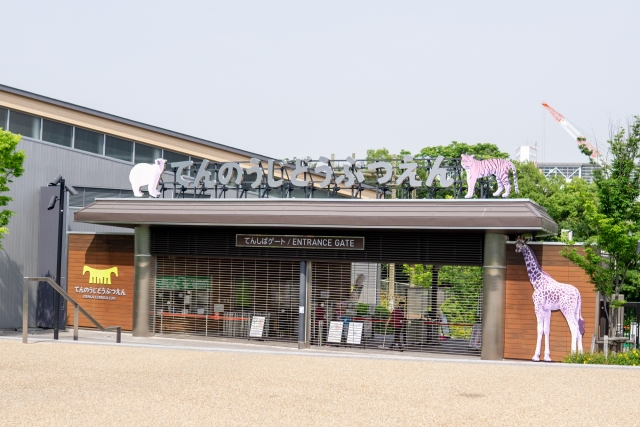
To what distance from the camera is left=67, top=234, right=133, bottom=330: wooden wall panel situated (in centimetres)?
2970

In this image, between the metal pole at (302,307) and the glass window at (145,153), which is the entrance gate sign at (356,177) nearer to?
the metal pole at (302,307)

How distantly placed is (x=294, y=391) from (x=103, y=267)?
16.0 m

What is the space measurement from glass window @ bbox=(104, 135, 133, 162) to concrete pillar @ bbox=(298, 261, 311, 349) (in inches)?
550

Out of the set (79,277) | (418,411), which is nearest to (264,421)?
(418,411)

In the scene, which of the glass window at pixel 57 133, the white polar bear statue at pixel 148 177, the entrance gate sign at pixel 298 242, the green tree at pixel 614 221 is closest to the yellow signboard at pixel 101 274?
the white polar bear statue at pixel 148 177

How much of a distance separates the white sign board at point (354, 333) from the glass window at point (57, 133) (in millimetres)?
15570

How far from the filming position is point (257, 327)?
27.3 meters

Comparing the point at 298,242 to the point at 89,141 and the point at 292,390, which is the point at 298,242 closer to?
the point at 292,390

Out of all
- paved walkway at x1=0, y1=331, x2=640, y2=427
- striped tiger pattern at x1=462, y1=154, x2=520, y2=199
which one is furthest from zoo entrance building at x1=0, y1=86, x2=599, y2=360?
paved walkway at x1=0, y1=331, x2=640, y2=427

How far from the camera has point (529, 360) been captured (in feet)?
78.0

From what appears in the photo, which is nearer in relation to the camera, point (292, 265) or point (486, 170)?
point (486, 170)

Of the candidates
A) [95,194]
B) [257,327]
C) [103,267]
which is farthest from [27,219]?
[257,327]

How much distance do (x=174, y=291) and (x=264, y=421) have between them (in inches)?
623

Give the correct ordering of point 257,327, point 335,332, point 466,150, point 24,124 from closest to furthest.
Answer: point 335,332 < point 257,327 < point 24,124 < point 466,150
